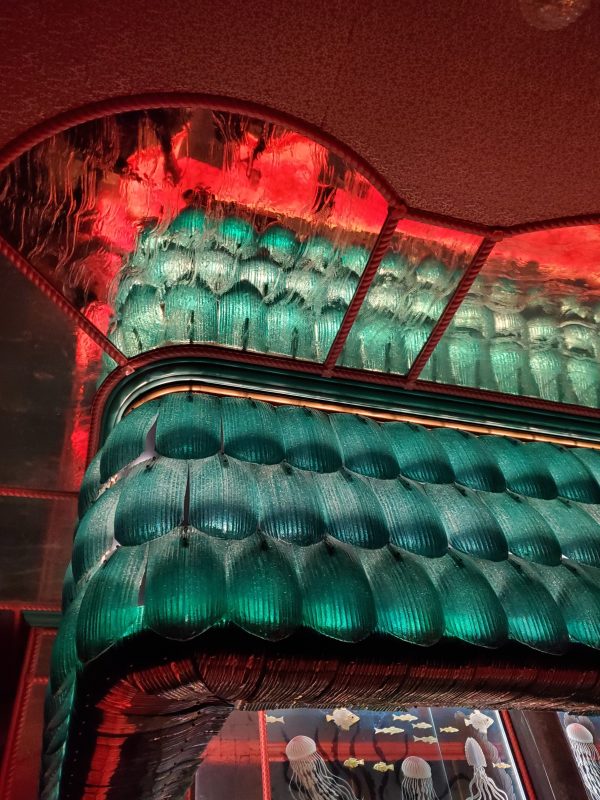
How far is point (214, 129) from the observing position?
5.17 ft

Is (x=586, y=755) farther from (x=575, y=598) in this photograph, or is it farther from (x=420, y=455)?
(x=420, y=455)

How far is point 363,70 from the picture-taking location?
1442 mm

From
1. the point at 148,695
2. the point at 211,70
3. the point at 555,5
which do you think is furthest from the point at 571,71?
the point at 148,695

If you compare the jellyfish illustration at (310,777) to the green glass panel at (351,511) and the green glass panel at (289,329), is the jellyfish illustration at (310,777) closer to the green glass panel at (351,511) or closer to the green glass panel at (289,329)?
the green glass panel at (351,511)

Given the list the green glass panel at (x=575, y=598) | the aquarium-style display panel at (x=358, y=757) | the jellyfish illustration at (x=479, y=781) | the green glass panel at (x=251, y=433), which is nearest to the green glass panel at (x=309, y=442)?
the green glass panel at (x=251, y=433)

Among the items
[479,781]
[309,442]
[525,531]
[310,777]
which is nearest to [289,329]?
Result: [309,442]

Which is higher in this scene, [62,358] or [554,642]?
[62,358]

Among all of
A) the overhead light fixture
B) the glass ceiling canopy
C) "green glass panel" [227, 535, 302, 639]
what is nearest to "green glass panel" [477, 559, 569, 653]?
"green glass panel" [227, 535, 302, 639]

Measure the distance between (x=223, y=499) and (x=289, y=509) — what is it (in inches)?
6.5

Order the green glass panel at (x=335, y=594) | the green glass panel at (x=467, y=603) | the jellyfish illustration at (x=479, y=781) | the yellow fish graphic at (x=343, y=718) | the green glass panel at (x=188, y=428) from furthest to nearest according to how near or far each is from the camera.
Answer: the yellow fish graphic at (x=343, y=718), the jellyfish illustration at (x=479, y=781), the green glass panel at (x=188, y=428), the green glass panel at (x=467, y=603), the green glass panel at (x=335, y=594)

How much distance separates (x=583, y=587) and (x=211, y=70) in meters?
1.54

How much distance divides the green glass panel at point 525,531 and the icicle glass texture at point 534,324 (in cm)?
53

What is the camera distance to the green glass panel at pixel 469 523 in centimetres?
178

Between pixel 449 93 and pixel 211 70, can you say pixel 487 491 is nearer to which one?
pixel 449 93
